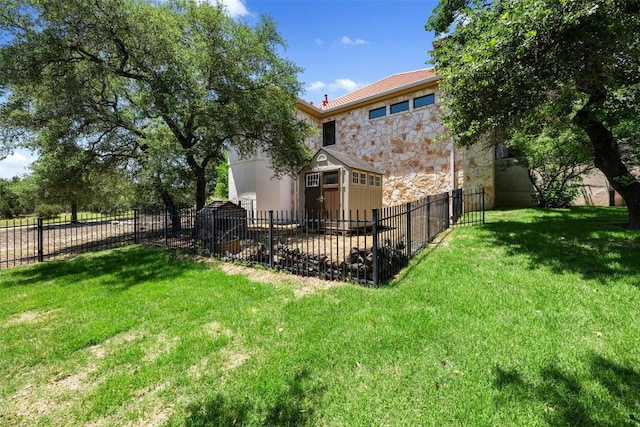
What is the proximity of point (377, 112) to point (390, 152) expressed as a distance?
231 cm

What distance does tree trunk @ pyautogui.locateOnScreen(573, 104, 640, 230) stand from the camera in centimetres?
660

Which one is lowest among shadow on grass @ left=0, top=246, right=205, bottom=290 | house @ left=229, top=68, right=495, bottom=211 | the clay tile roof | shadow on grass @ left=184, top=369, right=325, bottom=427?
shadow on grass @ left=184, top=369, right=325, bottom=427

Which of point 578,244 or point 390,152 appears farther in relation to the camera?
point 390,152

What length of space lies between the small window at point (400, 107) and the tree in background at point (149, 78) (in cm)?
566

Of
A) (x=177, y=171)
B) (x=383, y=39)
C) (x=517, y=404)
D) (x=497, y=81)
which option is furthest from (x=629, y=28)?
(x=177, y=171)

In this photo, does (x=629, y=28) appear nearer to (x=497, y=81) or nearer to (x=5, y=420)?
(x=497, y=81)

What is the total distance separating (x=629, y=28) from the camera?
440 cm

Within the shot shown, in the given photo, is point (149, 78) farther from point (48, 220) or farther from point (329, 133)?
point (48, 220)

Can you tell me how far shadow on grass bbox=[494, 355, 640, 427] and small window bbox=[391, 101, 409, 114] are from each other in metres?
12.8

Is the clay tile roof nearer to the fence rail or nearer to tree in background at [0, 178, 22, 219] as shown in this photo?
the fence rail

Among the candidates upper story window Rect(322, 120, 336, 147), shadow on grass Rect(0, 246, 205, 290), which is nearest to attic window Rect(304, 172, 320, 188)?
shadow on grass Rect(0, 246, 205, 290)

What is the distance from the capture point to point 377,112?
14.4 m

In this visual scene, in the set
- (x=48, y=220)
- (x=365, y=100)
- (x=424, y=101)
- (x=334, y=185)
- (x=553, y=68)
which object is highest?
(x=365, y=100)

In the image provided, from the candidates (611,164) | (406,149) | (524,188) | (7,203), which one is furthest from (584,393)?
(7,203)
